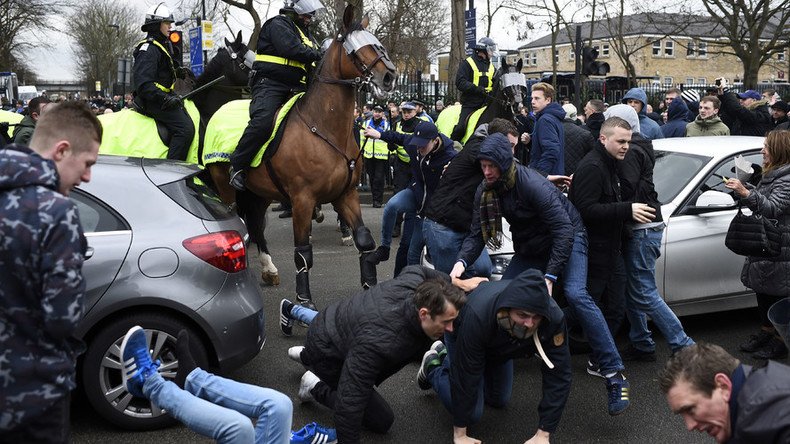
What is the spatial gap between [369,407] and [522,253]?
1529 mm

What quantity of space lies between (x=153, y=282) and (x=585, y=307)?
275 cm

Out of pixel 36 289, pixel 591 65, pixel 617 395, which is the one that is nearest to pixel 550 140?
pixel 617 395

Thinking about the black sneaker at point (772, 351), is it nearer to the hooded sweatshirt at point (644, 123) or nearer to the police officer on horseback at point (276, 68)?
the hooded sweatshirt at point (644, 123)

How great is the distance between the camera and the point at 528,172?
17.6ft

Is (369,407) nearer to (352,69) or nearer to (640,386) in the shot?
(640,386)

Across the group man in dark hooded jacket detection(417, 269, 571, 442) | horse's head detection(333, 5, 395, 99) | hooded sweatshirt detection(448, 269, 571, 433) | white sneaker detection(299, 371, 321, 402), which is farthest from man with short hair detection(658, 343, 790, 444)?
horse's head detection(333, 5, 395, 99)

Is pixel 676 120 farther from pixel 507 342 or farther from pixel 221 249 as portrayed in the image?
pixel 221 249

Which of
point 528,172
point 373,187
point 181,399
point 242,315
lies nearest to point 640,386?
point 528,172

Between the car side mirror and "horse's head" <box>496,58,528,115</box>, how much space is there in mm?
3322

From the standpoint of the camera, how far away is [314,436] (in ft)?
14.9

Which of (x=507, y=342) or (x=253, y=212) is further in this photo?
(x=253, y=212)

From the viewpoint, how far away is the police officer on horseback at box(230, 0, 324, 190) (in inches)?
299

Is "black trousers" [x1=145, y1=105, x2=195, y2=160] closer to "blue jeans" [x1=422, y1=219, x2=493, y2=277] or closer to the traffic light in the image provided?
"blue jeans" [x1=422, y1=219, x2=493, y2=277]

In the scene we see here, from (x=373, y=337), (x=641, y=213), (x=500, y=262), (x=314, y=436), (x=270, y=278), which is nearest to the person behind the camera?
(x=373, y=337)
